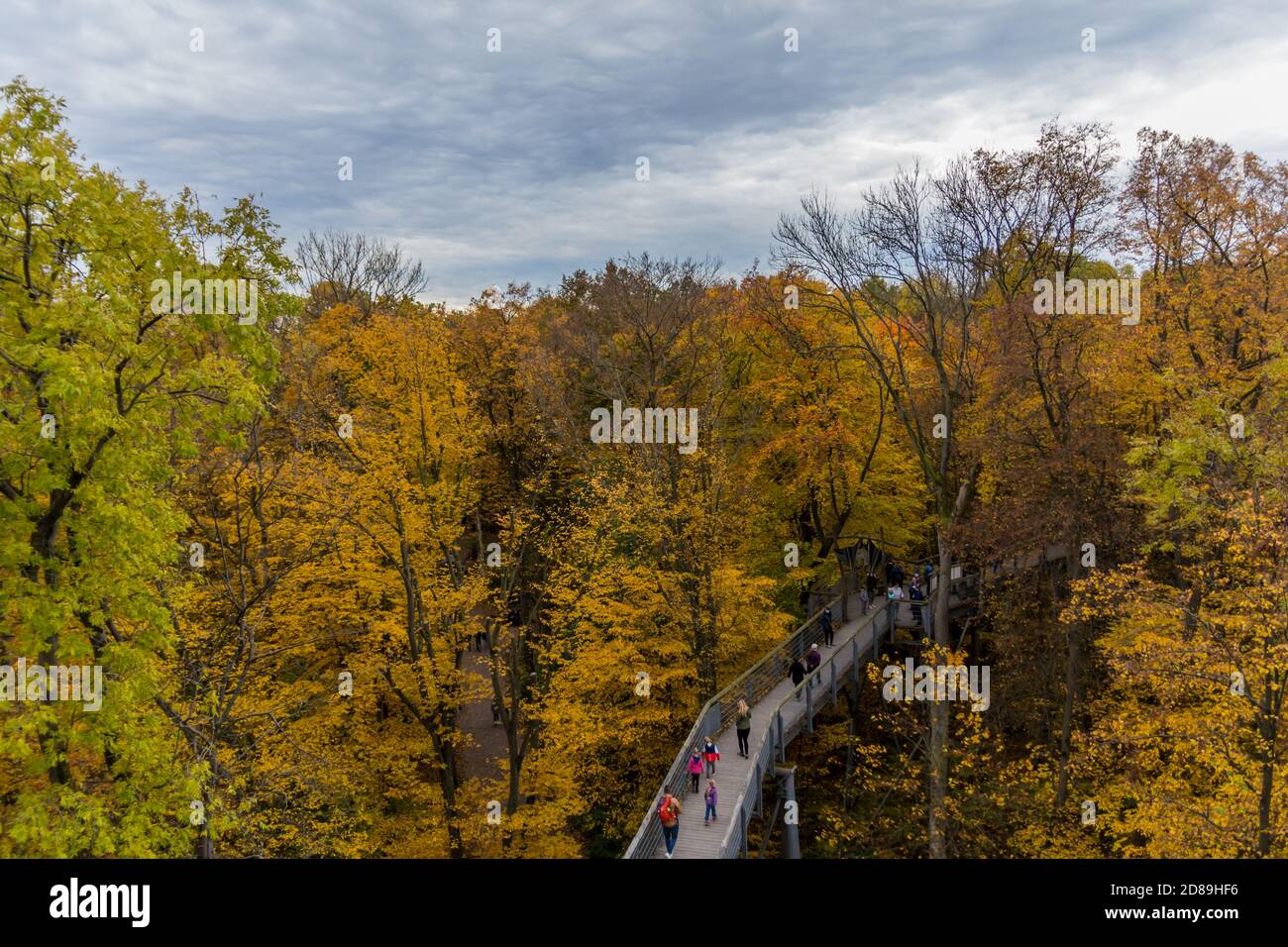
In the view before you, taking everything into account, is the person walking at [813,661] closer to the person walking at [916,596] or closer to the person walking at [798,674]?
the person walking at [798,674]

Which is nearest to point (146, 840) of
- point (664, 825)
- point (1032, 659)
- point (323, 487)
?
point (664, 825)

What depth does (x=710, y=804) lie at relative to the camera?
13.8 metres

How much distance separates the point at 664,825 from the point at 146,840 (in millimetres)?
7648

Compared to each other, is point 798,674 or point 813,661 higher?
point 813,661

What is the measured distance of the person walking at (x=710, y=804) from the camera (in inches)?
544

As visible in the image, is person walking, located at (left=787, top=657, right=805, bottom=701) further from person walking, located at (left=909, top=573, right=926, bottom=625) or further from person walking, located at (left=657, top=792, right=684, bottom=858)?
person walking, located at (left=909, top=573, right=926, bottom=625)

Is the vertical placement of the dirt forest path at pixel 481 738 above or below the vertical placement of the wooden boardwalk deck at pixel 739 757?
below

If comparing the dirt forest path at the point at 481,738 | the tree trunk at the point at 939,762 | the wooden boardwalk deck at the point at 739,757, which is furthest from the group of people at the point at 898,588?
the dirt forest path at the point at 481,738

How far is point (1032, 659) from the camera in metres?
21.6

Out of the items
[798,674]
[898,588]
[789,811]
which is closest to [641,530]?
[798,674]

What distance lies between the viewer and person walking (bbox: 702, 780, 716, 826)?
13.8m

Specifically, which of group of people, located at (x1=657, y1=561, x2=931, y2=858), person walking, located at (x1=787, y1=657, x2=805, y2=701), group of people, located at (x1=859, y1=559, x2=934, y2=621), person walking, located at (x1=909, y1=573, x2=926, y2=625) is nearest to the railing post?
group of people, located at (x1=657, y1=561, x2=931, y2=858)

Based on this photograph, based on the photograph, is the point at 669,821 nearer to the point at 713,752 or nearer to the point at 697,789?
the point at 697,789

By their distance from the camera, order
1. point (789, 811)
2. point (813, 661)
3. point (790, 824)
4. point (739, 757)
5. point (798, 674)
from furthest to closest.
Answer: point (813, 661) → point (798, 674) → point (790, 824) → point (739, 757) → point (789, 811)
